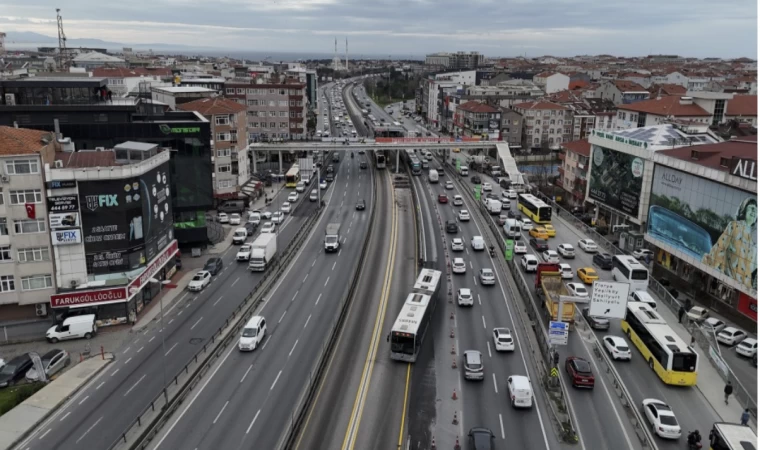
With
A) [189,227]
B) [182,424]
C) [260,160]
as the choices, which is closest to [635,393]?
[182,424]

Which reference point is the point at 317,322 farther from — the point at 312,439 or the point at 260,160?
the point at 260,160

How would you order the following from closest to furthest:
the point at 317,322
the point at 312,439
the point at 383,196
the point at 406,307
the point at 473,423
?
the point at 312,439
the point at 473,423
the point at 406,307
the point at 317,322
the point at 383,196

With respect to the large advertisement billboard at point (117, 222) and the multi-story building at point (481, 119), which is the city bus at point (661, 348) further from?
the multi-story building at point (481, 119)

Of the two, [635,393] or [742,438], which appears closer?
[742,438]

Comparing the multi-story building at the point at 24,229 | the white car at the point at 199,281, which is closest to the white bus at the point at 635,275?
the white car at the point at 199,281

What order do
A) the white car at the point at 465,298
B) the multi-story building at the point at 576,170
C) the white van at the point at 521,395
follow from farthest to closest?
1. the multi-story building at the point at 576,170
2. the white car at the point at 465,298
3. the white van at the point at 521,395

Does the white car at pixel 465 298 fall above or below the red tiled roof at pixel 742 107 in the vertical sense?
below

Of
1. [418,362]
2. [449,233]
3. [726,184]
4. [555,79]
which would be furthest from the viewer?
[555,79]

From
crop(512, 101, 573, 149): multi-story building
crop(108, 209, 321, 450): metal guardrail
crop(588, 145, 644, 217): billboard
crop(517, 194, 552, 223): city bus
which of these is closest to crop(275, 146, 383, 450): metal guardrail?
crop(108, 209, 321, 450): metal guardrail
